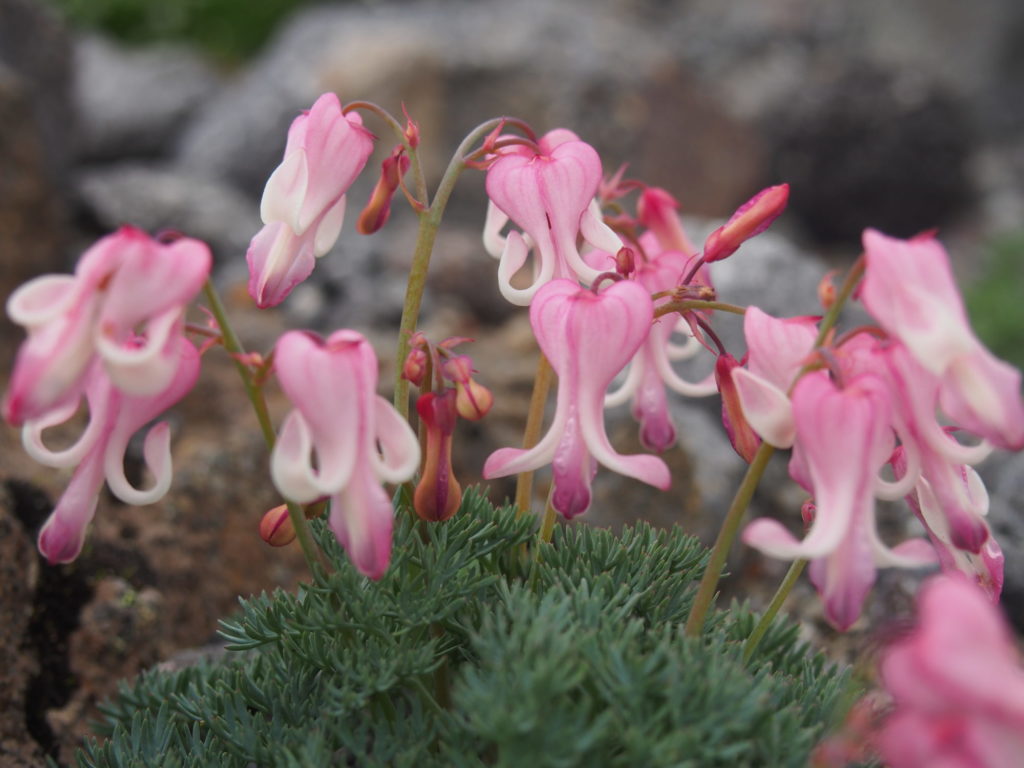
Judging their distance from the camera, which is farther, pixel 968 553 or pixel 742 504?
pixel 968 553

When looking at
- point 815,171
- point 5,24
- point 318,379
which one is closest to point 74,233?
point 5,24

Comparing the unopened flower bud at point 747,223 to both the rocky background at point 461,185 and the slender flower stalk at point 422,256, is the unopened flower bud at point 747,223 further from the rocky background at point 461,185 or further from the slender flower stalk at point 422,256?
the rocky background at point 461,185

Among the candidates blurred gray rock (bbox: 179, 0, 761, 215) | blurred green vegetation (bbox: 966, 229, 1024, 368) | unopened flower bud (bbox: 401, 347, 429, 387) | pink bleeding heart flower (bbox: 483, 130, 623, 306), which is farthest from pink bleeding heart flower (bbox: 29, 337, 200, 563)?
blurred green vegetation (bbox: 966, 229, 1024, 368)

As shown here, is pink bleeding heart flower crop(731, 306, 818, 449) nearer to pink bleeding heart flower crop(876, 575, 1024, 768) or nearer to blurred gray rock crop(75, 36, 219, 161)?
pink bleeding heart flower crop(876, 575, 1024, 768)

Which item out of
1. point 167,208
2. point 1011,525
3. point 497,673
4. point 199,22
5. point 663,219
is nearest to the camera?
point 497,673

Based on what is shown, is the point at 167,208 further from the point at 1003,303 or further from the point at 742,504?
the point at 1003,303

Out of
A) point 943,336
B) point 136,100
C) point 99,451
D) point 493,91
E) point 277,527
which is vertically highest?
point 943,336

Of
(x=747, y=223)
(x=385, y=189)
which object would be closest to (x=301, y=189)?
(x=385, y=189)
